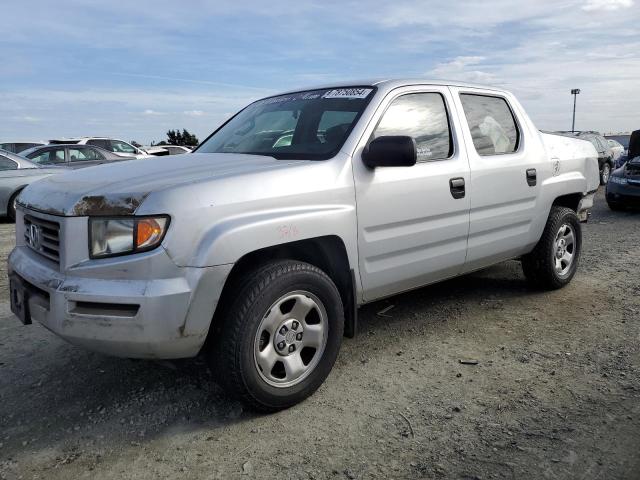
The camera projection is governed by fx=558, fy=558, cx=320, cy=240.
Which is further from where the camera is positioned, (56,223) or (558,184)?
(558,184)

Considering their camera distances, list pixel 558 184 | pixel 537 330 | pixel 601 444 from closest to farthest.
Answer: pixel 601 444 < pixel 537 330 < pixel 558 184

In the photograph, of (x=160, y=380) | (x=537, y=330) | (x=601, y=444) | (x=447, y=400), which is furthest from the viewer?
(x=537, y=330)

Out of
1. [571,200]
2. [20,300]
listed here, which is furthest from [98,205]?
[571,200]

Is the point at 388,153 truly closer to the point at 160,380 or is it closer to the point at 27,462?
the point at 160,380

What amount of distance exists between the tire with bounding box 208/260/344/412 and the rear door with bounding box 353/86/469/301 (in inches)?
17.1

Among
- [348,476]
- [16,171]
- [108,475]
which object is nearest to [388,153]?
[348,476]

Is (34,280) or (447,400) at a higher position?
(34,280)

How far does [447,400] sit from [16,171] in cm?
957

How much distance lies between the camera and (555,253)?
5035mm

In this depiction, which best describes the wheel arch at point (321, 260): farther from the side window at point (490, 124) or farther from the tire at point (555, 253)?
the tire at point (555, 253)

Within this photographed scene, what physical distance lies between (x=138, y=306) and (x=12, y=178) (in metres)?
8.89

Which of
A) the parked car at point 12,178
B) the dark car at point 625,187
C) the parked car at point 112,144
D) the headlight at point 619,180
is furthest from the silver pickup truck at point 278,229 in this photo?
the parked car at point 112,144

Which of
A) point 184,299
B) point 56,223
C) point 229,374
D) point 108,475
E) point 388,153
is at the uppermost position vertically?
point 388,153

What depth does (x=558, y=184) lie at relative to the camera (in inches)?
192
